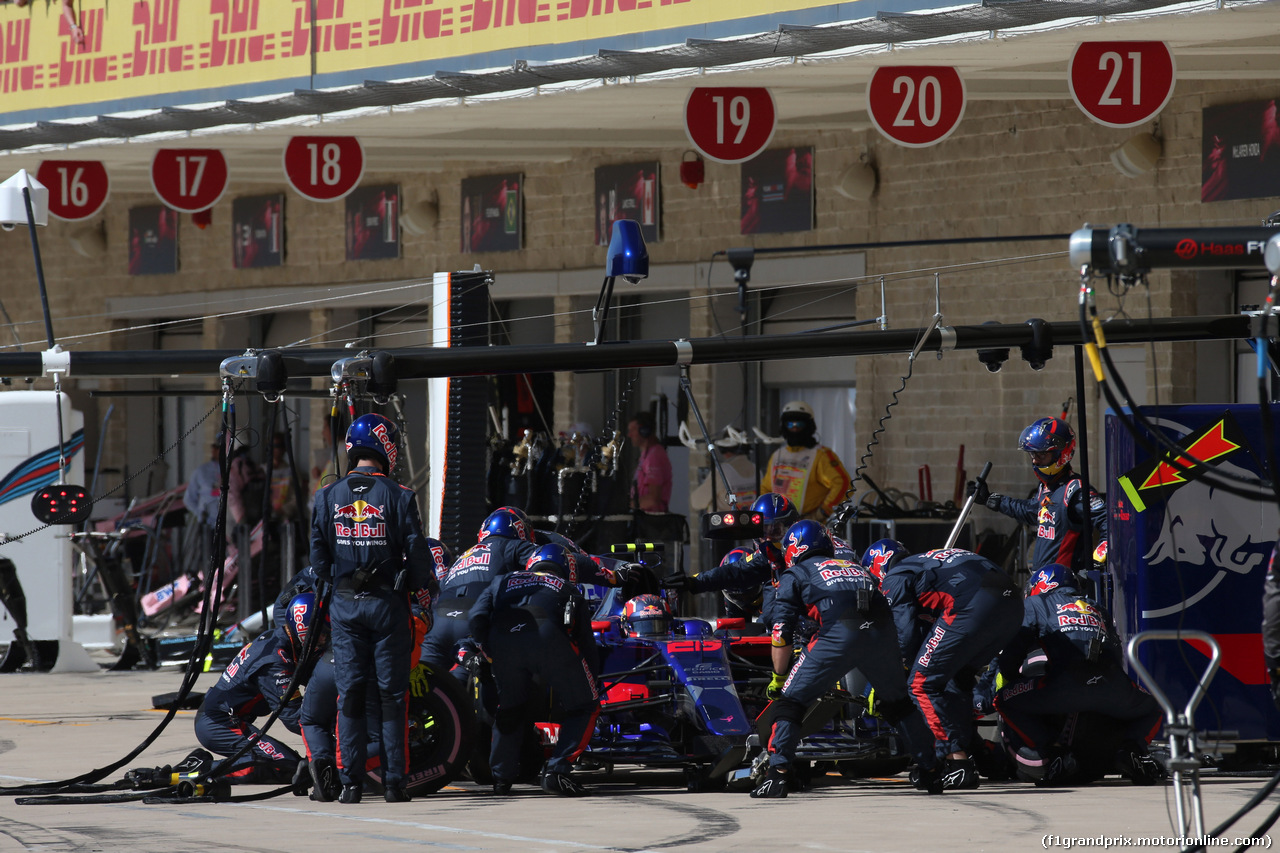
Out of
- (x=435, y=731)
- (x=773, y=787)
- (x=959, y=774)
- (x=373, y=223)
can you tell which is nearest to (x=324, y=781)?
(x=435, y=731)

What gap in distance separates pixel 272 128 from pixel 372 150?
7.77ft

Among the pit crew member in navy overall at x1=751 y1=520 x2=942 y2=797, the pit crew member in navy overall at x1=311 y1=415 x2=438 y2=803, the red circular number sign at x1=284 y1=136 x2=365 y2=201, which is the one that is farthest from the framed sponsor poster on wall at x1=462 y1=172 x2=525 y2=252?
the pit crew member in navy overall at x1=311 y1=415 x2=438 y2=803

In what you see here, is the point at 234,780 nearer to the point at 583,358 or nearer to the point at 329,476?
the point at 329,476

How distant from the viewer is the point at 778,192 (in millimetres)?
17875

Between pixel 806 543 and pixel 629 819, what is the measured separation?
1.99m

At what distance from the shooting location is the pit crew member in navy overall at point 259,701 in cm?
1007

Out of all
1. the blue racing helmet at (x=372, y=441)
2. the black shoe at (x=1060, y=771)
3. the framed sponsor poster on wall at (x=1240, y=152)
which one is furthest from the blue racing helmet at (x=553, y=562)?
the framed sponsor poster on wall at (x=1240, y=152)

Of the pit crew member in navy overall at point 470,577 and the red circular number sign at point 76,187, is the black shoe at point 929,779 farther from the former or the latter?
the red circular number sign at point 76,187

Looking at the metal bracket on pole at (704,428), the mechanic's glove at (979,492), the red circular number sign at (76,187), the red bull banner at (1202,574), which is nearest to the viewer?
the red bull banner at (1202,574)

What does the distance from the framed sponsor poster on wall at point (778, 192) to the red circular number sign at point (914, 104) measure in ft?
13.6

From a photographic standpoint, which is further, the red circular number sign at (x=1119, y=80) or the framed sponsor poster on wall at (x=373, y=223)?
the framed sponsor poster on wall at (x=373, y=223)

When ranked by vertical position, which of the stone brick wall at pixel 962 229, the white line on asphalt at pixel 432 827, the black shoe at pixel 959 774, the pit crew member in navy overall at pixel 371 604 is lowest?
the white line on asphalt at pixel 432 827

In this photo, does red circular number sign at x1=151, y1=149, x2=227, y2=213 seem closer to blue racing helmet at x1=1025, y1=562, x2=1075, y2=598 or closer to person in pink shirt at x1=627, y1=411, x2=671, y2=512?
person in pink shirt at x1=627, y1=411, x2=671, y2=512

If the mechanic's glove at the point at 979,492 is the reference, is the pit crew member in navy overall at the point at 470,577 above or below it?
below
